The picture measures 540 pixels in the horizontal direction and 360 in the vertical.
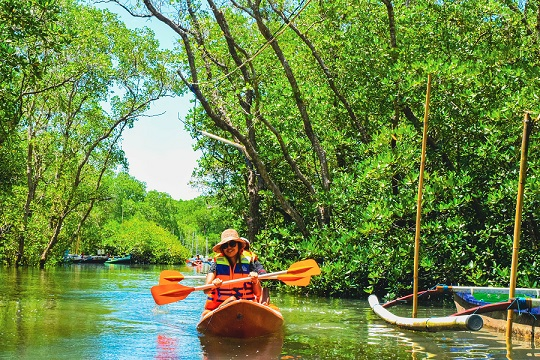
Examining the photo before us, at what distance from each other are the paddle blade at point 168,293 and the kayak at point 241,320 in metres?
0.78

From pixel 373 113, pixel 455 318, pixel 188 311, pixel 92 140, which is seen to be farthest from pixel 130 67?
pixel 455 318

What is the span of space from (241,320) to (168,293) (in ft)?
4.86

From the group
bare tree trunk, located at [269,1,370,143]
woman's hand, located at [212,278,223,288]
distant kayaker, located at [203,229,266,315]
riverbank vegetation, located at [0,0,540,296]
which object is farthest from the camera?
bare tree trunk, located at [269,1,370,143]

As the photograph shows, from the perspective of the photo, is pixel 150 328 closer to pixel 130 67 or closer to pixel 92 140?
pixel 130 67

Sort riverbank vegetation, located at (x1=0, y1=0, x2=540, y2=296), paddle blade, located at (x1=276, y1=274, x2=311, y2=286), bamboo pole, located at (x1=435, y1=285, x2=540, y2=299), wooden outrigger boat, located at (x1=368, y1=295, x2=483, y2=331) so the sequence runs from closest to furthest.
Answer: wooden outrigger boat, located at (x1=368, y1=295, x2=483, y2=331)
paddle blade, located at (x1=276, y1=274, x2=311, y2=286)
bamboo pole, located at (x1=435, y1=285, x2=540, y2=299)
riverbank vegetation, located at (x1=0, y1=0, x2=540, y2=296)

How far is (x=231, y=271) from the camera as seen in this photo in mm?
9664

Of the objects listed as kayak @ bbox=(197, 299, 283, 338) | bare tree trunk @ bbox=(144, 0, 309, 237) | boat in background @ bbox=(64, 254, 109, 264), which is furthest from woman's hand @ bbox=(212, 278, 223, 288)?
boat in background @ bbox=(64, 254, 109, 264)

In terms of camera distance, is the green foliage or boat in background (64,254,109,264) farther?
the green foliage

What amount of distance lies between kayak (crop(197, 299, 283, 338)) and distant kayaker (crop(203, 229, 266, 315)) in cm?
53

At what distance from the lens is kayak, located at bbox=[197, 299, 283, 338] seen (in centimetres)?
858

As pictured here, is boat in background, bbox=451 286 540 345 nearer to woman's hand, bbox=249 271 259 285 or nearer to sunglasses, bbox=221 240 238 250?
woman's hand, bbox=249 271 259 285

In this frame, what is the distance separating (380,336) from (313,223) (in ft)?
29.7

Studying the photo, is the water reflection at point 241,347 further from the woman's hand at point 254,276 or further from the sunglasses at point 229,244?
the sunglasses at point 229,244

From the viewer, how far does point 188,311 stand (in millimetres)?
13594
